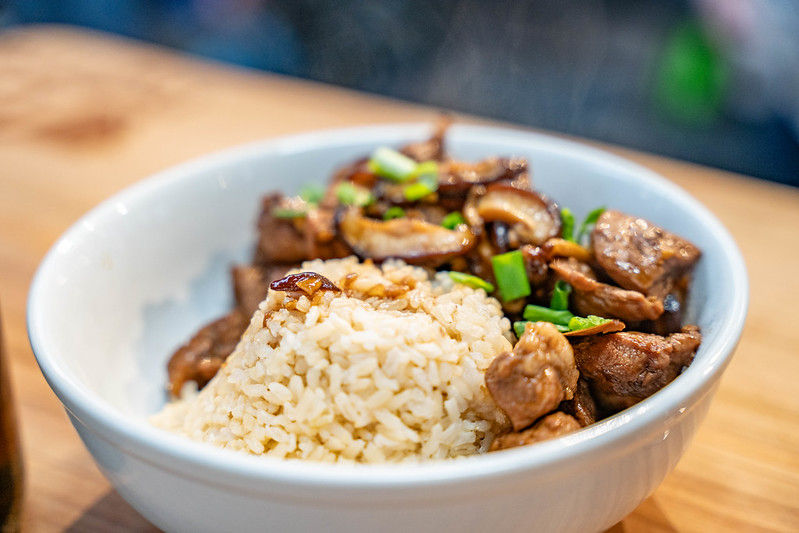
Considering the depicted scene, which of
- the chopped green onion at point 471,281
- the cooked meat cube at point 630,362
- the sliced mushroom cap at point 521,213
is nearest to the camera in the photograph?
the cooked meat cube at point 630,362

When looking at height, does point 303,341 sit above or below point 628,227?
below

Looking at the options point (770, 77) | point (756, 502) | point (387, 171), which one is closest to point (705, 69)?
point (770, 77)

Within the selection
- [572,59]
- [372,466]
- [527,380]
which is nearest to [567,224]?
[527,380]

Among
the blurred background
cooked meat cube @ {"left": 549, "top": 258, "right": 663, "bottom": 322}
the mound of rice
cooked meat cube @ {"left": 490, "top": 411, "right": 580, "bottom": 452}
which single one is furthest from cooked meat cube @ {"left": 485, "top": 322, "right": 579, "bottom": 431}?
the blurred background

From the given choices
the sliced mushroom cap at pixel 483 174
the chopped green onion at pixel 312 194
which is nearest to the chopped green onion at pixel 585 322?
the sliced mushroom cap at pixel 483 174

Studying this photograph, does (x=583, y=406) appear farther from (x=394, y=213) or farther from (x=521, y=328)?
(x=394, y=213)

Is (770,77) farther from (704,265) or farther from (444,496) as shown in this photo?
(444,496)

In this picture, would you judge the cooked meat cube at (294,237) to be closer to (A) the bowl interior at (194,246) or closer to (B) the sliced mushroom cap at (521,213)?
(A) the bowl interior at (194,246)

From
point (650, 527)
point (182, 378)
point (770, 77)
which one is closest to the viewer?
point (650, 527)

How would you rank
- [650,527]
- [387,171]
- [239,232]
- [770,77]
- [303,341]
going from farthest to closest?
[770,77], [239,232], [387,171], [650,527], [303,341]
